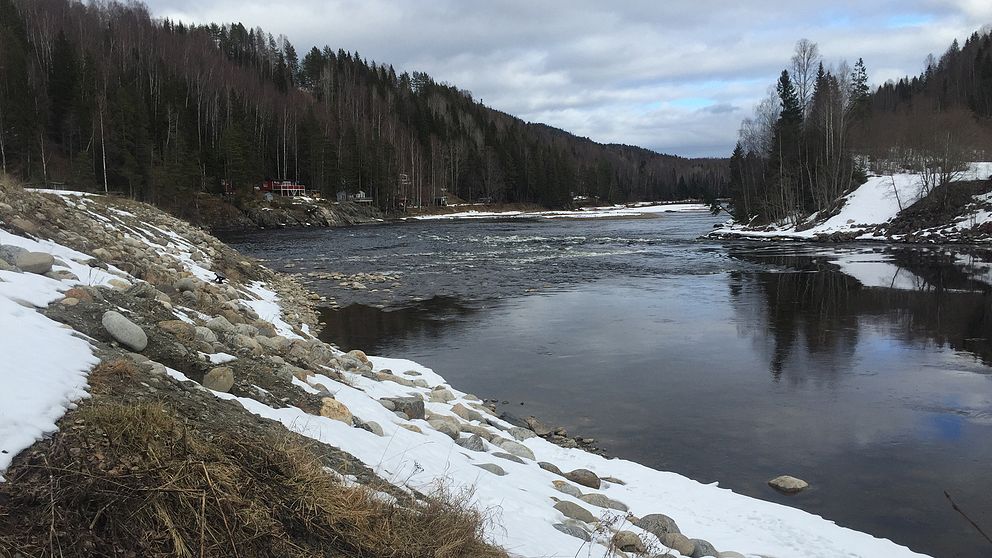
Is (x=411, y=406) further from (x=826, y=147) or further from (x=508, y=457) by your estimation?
(x=826, y=147)

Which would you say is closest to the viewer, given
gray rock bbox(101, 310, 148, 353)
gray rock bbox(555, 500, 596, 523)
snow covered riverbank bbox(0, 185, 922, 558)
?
snow covered riverbank bbox(0, 185, 922, 558)

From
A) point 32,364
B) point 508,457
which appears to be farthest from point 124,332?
point 508,457

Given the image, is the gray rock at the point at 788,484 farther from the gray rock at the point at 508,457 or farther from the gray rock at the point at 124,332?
the gray rock at the point at 124,332

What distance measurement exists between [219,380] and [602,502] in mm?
3902

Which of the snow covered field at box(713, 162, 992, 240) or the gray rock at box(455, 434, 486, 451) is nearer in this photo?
the gray rock at box(455, 434, 486, 451)

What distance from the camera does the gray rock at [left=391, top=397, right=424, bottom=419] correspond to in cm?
803

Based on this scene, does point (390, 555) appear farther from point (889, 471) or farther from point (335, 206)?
point (335, 206)

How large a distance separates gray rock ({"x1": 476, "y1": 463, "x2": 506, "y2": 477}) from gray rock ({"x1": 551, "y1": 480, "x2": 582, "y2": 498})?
1.94 ft

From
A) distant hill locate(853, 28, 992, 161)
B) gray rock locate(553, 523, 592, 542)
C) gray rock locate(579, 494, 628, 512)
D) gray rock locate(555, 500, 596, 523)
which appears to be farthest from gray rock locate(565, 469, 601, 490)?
distant hill locate(853, 28, 992, 161)

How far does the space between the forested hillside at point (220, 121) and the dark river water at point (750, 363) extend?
34.0m

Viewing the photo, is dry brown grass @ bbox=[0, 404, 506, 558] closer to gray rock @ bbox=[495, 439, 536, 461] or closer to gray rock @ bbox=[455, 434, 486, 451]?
gray rock @ bbox=[455, 434, 486, 451]

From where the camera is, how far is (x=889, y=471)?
811 centimetres

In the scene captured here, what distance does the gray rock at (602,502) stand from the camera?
6.36 metres

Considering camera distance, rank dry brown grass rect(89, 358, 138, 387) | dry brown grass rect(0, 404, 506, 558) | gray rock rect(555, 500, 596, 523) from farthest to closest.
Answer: gray rock rect(555, 500, 596, 523) < dry brown grass rect(89, 358, 138, 387) < dry brown grass rect(0, 404, 506, 558)
